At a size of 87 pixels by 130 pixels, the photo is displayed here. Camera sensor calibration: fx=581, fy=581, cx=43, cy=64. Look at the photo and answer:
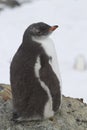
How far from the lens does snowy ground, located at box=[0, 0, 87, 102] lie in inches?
249

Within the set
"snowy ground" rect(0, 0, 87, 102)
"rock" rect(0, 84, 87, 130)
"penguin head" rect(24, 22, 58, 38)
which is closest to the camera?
"penguin head" rect(24, 22, 58, 38)

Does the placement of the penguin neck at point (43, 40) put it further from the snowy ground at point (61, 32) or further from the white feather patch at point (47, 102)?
the snowy ground at point (61, 32)

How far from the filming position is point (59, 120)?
3.33 m

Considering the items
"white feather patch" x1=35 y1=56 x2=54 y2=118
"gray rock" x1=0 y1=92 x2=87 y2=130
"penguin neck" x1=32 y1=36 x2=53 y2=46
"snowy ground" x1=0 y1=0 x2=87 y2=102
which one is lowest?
"snowy ground" x1=0 y1=0 x2=87 y2=102

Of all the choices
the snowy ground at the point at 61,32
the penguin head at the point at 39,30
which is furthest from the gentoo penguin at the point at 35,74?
the snowy ground at the point at 61,32

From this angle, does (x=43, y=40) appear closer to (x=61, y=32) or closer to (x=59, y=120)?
(x=59, y=120)

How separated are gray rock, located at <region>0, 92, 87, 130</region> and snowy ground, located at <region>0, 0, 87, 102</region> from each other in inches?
89.2

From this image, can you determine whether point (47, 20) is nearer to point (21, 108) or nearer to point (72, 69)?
point (72, 69)

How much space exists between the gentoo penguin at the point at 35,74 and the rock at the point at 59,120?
0.07m

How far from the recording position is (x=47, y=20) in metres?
8.03

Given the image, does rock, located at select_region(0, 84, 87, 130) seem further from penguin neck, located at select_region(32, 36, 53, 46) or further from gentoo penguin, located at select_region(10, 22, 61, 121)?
penguin neck, located at select_region(32, 36, 53, 46)

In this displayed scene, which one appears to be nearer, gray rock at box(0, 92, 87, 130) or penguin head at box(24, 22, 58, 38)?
penguin head at box(24, 22, 58, 38)

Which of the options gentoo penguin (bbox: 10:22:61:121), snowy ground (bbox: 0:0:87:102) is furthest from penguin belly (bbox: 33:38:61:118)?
snowy ground (bbox: 0:0:87:102)

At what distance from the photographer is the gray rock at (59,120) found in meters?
3.26
